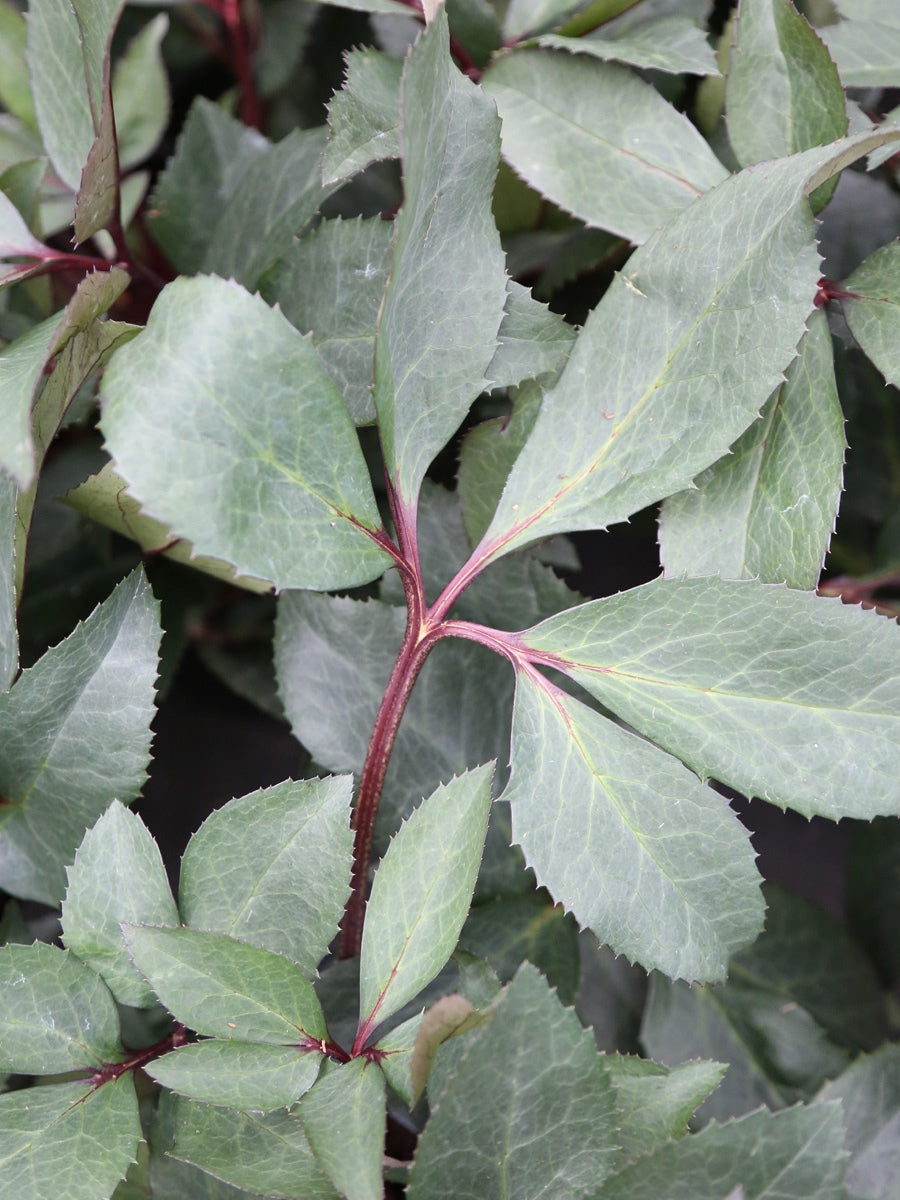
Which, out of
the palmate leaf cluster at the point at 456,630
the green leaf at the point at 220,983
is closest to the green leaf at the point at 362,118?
the palmate leaf cluster at the point at 456,630

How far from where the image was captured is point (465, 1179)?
0.39 metres

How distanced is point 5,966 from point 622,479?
1.12 ft

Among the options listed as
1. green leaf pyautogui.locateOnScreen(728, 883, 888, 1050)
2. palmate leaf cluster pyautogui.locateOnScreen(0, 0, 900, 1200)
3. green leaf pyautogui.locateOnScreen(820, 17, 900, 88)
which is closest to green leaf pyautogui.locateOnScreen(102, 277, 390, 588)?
palmate leaf cluster pyautogui.locateOnScreen(0, 0, 900, 1200)

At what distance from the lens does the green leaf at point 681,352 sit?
1.46 feet

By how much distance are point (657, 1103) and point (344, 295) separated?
39cm

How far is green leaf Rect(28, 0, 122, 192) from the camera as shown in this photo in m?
0.50

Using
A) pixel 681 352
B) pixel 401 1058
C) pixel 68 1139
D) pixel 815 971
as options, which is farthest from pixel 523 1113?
pixel 815 971

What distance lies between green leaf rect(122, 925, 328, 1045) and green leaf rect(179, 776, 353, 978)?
0.03 m

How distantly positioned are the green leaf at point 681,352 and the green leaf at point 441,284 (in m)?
0.05

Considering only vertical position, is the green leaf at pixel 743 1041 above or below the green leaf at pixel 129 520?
below

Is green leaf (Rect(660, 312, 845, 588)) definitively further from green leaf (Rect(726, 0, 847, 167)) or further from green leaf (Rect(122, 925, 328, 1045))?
green leaf (Rect(122, 925, 328, 1045))

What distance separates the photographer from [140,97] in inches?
27.9

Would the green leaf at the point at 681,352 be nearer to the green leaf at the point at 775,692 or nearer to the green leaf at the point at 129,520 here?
the green leaf at the point at 775,692

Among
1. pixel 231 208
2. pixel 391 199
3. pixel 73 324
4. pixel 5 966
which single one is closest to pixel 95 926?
pixel 5 966
